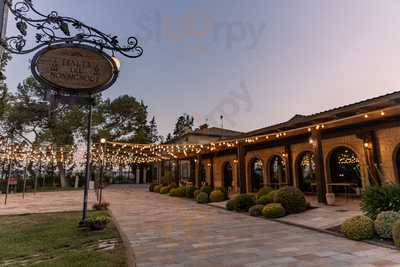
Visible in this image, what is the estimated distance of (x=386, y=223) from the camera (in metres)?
4.94

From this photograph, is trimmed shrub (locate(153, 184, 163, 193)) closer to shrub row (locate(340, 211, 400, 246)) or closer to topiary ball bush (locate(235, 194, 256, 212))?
topiary ball bush (locate(235, 194, 256, 212))

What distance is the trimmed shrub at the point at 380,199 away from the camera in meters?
5.39

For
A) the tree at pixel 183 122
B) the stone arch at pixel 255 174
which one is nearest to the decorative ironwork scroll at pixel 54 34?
the stone arch at pixel 255 174

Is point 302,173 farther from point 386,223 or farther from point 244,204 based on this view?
point 386,223

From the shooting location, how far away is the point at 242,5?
5820 millimetres

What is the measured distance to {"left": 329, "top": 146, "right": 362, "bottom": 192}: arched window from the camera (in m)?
10.4

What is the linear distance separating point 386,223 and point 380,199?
2.41 ft

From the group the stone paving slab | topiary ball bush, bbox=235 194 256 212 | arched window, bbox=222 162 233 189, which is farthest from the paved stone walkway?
arched window, bbox=222 162 233 189

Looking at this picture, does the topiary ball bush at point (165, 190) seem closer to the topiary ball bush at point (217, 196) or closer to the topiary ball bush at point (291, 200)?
the topiary ball bush at point (217, 196)

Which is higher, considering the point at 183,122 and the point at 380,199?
the point at 183,122

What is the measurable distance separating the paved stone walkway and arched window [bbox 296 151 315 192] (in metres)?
6.02

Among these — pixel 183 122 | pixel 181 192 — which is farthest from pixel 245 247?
pixel 183 122

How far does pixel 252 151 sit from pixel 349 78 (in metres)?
6.27

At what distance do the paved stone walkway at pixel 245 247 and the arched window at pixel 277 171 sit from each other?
7036mm
